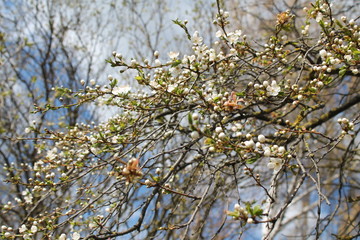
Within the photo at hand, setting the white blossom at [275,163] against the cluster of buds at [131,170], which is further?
the white blossom at [275,163]

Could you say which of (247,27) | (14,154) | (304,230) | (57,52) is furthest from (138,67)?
(304,230)

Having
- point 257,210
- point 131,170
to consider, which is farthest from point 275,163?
point 131,170

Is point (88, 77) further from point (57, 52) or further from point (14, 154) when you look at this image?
point (14, 154)

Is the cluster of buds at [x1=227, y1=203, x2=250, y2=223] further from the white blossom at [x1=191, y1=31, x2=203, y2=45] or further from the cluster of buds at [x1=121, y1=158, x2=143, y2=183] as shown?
the white blossom at [x1=191, y1=31, x2=203, y2=45]

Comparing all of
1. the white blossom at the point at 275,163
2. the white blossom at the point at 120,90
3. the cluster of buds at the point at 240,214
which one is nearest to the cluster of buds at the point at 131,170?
the cluster of buds at the point at 240,214

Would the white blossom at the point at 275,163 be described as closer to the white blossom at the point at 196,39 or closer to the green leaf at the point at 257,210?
the green leaf at the point at 257,210

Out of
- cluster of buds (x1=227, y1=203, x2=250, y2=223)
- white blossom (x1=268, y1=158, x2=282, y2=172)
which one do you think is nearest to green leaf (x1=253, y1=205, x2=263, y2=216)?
cluster of buds (x1=227, y1=203, x2=250, y2=223)

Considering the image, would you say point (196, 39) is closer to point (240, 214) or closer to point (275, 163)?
point (275, 163)

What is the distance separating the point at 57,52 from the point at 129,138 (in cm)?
659

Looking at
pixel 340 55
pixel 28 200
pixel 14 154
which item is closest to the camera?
pixel 340 55

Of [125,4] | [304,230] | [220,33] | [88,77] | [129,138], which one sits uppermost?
[125,4]

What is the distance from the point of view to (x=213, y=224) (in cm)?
800

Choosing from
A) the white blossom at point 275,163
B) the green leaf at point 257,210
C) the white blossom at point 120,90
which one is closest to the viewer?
the green leaf at point 257,210

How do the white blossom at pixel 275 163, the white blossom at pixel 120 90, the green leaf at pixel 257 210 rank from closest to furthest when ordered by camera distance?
the green leaf at pixel 257 210 < the white blossom at pixel 275 163 < the white blossom at pixel 120 90
